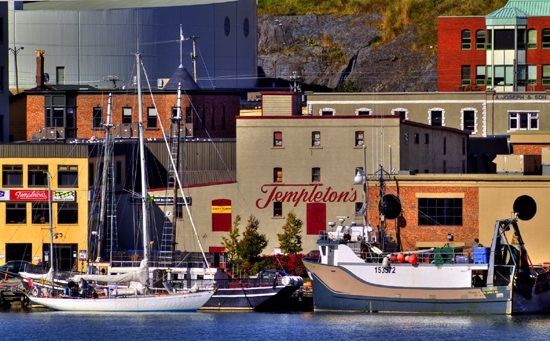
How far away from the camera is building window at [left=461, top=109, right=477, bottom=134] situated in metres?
112

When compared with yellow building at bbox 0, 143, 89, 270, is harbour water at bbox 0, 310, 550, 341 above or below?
below

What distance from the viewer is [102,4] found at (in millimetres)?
131125

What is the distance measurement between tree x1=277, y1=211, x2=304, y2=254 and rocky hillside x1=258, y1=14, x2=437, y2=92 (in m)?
55.5

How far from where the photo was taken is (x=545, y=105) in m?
112

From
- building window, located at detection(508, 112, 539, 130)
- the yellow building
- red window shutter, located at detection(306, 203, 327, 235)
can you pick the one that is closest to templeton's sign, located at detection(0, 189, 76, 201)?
the yellow building

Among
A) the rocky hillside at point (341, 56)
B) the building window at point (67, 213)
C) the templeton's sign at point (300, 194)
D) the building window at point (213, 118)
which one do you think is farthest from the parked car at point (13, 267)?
the rocky hillside at point (341, 56)

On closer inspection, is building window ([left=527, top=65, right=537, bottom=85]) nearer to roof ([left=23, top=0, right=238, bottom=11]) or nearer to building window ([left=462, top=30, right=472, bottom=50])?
building window ([left=462, top=30, right=472, bottom=50])

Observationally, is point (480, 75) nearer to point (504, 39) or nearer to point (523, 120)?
point (504, 39)

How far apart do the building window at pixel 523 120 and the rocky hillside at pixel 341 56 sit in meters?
29.3

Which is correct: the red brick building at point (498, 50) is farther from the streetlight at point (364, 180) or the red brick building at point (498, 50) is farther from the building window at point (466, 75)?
the streetlight at point (364, 180)

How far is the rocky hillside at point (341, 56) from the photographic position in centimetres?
15012

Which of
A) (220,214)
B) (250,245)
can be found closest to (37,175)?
(220,214)

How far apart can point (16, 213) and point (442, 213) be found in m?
24.5

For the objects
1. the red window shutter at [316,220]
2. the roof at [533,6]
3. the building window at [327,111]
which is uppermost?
the roof at [533,6]
